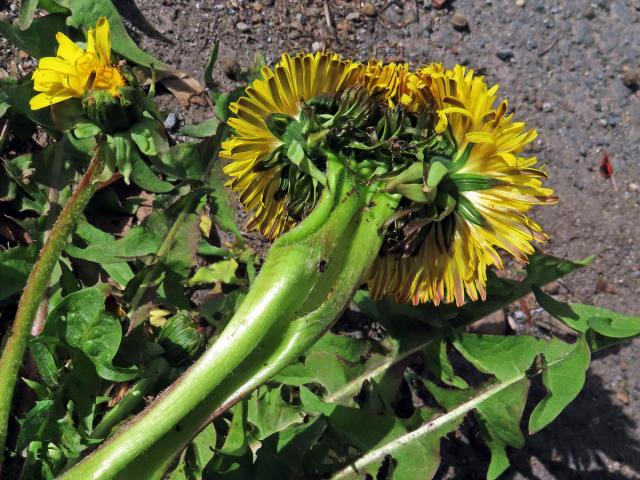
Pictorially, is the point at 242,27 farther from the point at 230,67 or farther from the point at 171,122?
the point at 171,122

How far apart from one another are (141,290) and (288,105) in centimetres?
98

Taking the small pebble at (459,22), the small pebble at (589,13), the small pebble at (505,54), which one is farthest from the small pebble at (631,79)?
the small pebble at (459,22)

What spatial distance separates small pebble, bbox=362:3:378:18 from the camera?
2900 millimetres

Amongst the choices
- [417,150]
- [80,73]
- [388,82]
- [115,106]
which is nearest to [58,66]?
[80,73]

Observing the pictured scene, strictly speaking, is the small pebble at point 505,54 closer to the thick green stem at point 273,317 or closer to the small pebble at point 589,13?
the small pebble at point 589,13

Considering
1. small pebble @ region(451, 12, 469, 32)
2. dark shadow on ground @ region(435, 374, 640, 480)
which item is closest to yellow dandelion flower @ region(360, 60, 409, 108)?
small pebble @ region(451, 12, 469, 32)

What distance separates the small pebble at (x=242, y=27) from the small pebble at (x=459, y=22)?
2.76 ft

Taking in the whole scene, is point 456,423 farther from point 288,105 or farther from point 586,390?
point 288,105

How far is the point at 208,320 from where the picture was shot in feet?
7.99

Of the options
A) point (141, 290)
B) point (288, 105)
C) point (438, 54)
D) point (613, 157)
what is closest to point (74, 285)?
point (141, 290)

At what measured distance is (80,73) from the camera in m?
1.94

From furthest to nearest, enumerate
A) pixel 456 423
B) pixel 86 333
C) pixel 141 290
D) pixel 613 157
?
pixel 613 157 → pixel 141 290 → pixel 456 423 → pixel 86 333

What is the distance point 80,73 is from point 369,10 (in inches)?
54.1

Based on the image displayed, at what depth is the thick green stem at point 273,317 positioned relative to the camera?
1494mm
